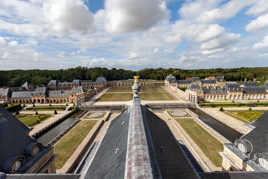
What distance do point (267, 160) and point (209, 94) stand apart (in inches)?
1633

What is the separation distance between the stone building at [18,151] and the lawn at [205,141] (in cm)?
1663

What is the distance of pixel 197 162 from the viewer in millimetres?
13672

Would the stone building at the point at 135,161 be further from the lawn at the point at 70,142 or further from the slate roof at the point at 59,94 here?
the slate roof at the point at 59,94

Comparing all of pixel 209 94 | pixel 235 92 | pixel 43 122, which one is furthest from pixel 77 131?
pixel 235 92

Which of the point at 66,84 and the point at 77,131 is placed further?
the point at 66,84

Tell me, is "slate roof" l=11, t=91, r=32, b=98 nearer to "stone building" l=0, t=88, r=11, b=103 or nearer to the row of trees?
"stone building" l=0, t=88, r=11, b=103

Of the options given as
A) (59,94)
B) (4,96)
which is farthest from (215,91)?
(4,96)

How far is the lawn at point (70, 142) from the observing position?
1483cm

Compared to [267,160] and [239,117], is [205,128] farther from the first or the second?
[267,160]

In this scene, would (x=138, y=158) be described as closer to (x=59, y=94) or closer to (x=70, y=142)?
(x=70, y=142)

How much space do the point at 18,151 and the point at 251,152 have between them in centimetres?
1544

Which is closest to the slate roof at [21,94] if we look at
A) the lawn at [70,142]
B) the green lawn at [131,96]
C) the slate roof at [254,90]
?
the green lawn at [131,96]

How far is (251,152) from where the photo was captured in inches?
328

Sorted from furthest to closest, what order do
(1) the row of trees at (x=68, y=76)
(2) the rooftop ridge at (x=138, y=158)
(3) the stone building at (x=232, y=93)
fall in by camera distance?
(1) the row of trees at (x=68, y=76) → (3) the stone building at (x=232, y=93) → (2) the rooftop ridge at (x=138, y=158)
